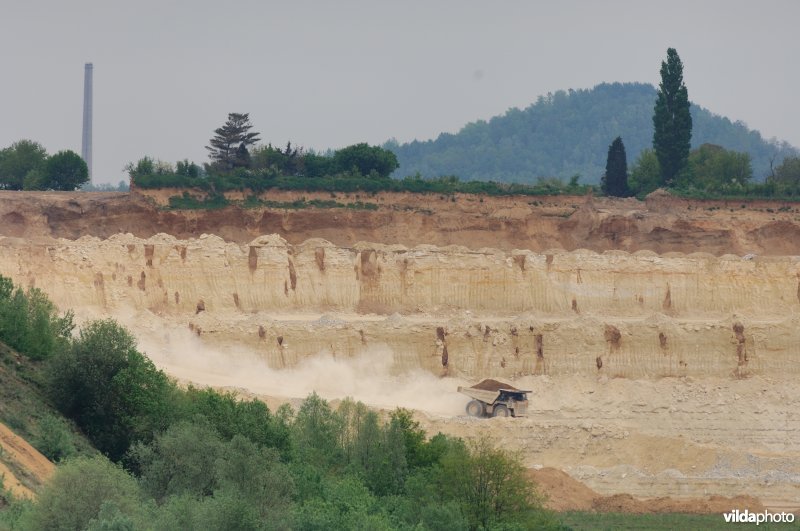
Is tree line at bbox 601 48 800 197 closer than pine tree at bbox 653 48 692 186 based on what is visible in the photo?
Yes

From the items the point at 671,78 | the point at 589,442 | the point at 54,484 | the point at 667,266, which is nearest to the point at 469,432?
the point at 589,442

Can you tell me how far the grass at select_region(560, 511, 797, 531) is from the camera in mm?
51844

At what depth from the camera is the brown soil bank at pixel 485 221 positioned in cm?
7812

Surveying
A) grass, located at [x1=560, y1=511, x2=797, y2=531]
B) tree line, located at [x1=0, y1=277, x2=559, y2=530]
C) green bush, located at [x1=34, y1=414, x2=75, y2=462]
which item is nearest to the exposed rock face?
tree line, located at [x1=0, y1=277, x2=559, y2=530]

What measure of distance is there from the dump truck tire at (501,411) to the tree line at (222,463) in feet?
27.4

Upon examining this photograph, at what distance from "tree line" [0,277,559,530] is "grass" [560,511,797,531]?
3.84 metres

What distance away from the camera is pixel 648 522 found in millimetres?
52781

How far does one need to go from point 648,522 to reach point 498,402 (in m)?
12.4

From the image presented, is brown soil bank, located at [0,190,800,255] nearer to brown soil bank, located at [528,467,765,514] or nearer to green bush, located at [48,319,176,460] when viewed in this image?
brown soil bank, located at [528,467,765,514]

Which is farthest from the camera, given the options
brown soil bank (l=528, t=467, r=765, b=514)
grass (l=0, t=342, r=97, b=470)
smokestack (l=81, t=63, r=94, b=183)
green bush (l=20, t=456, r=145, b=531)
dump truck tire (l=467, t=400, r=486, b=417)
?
smokestack (l=81, t=63, r=94, b=183)

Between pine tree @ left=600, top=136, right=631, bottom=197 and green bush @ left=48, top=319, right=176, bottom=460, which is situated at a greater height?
pine tree @ left=600, top=136, right=631, bottom=197

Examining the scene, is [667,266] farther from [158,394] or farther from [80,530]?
[80,530]

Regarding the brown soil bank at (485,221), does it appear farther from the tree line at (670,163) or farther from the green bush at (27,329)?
the green bush at (27,329)

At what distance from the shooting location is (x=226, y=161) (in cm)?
8875
